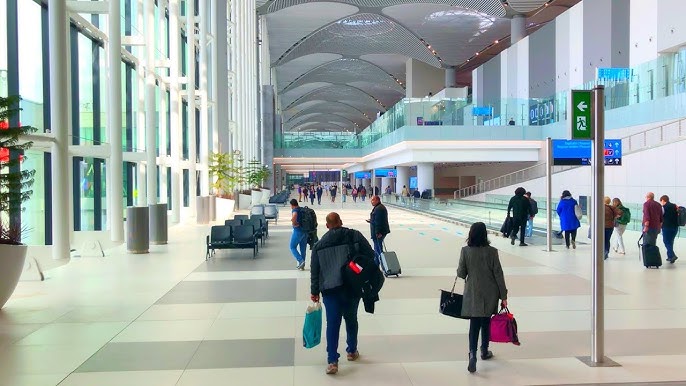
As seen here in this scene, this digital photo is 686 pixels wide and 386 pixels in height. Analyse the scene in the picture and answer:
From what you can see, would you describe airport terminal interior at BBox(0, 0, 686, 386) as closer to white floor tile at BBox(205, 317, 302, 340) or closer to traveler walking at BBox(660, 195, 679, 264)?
white floor tile at BBox(205, 317, 302, 340)

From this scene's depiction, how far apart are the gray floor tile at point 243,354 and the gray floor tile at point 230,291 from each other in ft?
7.79

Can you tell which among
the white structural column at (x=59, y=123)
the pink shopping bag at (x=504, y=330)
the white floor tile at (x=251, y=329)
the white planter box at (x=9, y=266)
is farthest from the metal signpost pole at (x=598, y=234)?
Result: the white structural column at (x=59, y=123)

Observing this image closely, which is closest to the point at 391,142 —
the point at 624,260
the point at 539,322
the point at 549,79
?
the point at 549,79

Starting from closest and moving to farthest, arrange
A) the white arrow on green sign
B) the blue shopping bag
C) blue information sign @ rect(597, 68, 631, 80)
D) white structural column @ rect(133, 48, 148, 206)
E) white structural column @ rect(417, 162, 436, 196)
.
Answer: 1. the blue shopping bag
2. the white arrow on green sign
3. white structural column @ rect(133, 48, 148, 206)
4. blue information sign @ rect(597, 68, 631, 80)
5. white structural column @ rect(417, 162, 436, 196)

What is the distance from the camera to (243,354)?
600 centimetres

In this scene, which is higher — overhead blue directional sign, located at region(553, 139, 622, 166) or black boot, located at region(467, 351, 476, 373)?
A: overhead blue directional sign, located at region(553, 139, 622, 166)

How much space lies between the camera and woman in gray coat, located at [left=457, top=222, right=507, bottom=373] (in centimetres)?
543

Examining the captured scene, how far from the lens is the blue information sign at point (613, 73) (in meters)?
28.8

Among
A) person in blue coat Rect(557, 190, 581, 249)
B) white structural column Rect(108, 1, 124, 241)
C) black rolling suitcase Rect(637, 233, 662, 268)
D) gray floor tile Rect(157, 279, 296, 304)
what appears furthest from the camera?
person in blue coat Rect(557, 190, 581, 249)

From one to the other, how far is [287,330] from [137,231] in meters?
8.79

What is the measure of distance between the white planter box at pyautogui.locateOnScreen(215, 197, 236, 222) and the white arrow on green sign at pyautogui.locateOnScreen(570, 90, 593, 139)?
74.3 ft

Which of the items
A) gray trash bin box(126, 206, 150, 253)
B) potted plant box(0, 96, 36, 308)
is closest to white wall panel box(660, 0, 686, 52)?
gray trash bin box(126, 206, 150, 253)

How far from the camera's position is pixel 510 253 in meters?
14.5

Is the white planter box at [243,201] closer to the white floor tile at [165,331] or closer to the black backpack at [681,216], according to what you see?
the black backpack at [681,216]
